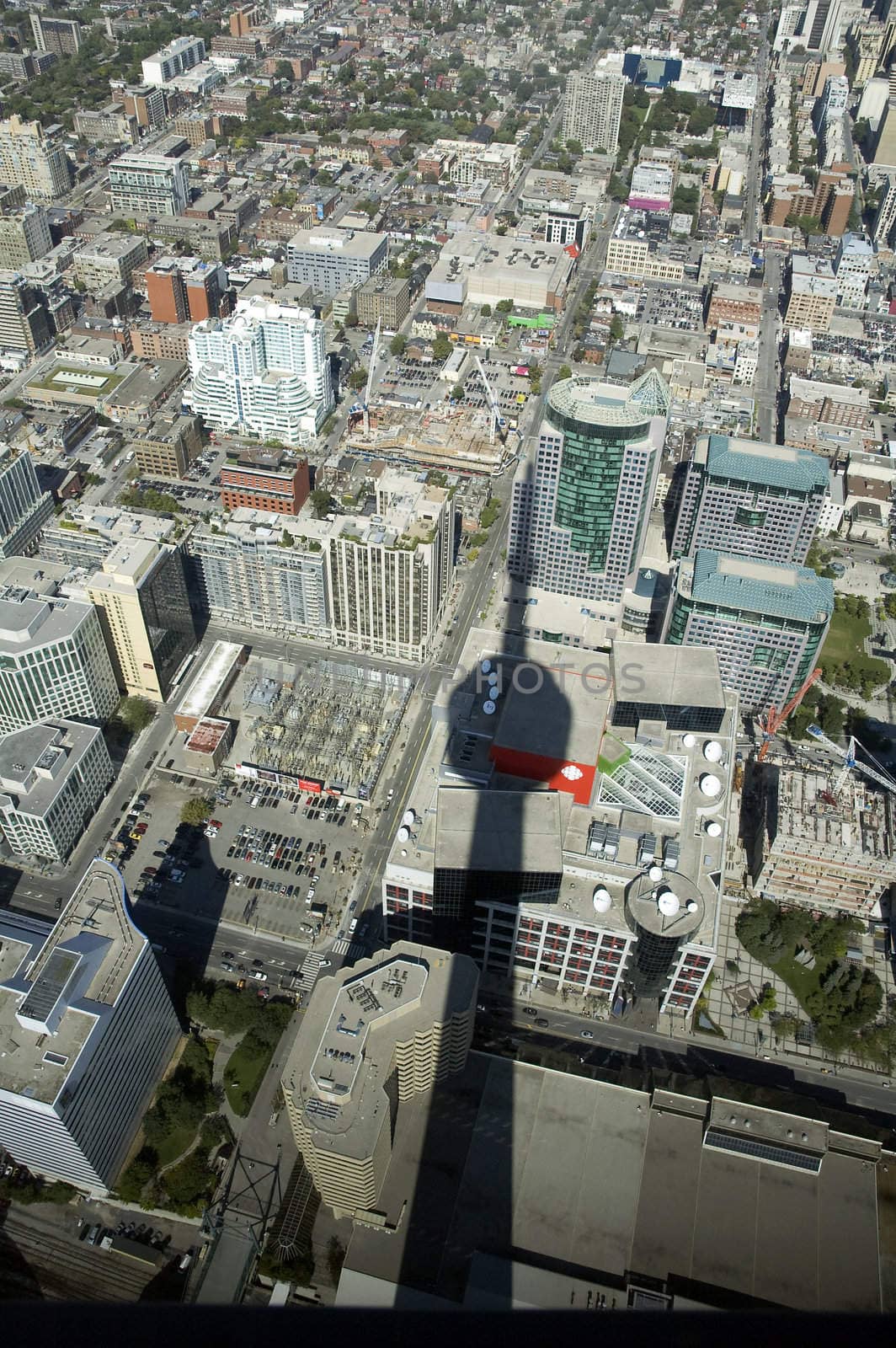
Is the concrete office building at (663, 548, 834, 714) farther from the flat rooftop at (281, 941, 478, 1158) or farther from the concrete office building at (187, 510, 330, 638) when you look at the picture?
the flat rooftop at (281, 941, 478, 1158)

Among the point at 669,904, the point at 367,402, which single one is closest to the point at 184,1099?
the point at 669,904

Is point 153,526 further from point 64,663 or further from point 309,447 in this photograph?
point 309,447

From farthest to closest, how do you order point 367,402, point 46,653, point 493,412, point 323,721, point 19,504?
1. point 367,402
2. point 493,412
3. point 19,504
4. point 323,721
5. point 46,653

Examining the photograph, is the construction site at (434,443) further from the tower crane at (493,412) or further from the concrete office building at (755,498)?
the concrete office building at (755,498)

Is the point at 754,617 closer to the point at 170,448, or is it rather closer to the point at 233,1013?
the point at 233,1013

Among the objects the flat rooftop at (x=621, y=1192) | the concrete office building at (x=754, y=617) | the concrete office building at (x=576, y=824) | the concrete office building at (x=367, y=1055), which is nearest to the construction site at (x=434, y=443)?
the concrete office building at (x=754, y=617)

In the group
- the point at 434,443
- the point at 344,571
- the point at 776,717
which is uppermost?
the point at 344,571
